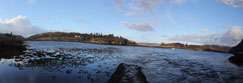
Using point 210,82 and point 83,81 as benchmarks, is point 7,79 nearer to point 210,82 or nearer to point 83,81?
point 83,81

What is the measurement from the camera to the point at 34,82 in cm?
1323

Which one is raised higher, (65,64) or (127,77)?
(65,64)

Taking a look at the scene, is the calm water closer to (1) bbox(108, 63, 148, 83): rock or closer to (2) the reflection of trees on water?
(2) the reflection of trees on water

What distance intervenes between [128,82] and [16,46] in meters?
54.2

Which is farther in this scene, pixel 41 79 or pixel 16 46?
pixel 16 46

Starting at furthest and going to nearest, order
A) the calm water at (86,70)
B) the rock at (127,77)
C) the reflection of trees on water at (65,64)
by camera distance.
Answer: the reflection of trees on water at (65,64)
the rock at (127,77)
the calm water at (86,70)

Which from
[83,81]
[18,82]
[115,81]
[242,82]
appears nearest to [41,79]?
[18,82]

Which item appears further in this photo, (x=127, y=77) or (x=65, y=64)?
(x=65, y=64)

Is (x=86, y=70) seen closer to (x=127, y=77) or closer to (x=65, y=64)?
(x=65, y=64)

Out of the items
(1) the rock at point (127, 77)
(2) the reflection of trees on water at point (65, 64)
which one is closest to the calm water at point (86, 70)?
(2) the reflection of trees on water at point (65, 64)

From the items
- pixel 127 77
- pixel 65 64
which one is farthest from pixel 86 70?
pixel 127 77

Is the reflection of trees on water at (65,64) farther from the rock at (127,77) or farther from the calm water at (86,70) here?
the rock at (127,77)

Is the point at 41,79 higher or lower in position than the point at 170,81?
higher

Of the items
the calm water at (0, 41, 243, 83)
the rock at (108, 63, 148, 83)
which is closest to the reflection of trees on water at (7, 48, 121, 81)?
the calm water at (0, 41, 243, 83)
